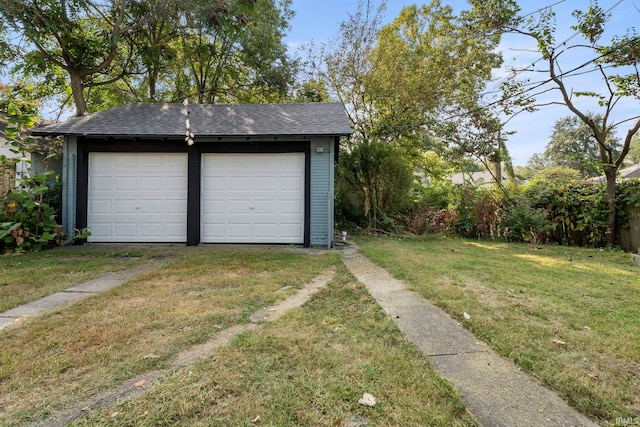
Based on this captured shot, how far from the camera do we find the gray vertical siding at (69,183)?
7.24m

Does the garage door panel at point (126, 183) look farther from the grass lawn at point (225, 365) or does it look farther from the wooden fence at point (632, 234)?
the wooden fence at point (632, 234)

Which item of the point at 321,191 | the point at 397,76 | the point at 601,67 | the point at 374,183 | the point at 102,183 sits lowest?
the point at 321,191

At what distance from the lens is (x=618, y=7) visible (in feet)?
22.7

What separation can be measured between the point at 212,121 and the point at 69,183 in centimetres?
366

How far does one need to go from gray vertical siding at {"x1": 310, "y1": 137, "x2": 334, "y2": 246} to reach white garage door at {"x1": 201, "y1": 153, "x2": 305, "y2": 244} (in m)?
0.30

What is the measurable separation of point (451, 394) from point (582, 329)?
184 cm

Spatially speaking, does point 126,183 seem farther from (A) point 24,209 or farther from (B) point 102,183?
(A) point 24,209

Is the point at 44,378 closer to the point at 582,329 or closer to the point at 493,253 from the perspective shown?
the point at 582,329

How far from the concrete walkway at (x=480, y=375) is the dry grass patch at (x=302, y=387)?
122 mm

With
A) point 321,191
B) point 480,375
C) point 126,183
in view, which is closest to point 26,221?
point 126,183

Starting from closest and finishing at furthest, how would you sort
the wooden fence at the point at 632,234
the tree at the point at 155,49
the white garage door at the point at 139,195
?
the wooden fence at the point at 632,234 < the white garage door at the point at 139,195 < the tree at the point at 155,49

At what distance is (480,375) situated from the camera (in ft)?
6.67

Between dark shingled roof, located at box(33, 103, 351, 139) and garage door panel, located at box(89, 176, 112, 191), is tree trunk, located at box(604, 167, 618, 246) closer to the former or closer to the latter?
dark shingled roof, located at box(33, 103, 351, 139)

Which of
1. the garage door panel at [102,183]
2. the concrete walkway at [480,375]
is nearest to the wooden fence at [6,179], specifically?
the garage door panel at [102,183]
